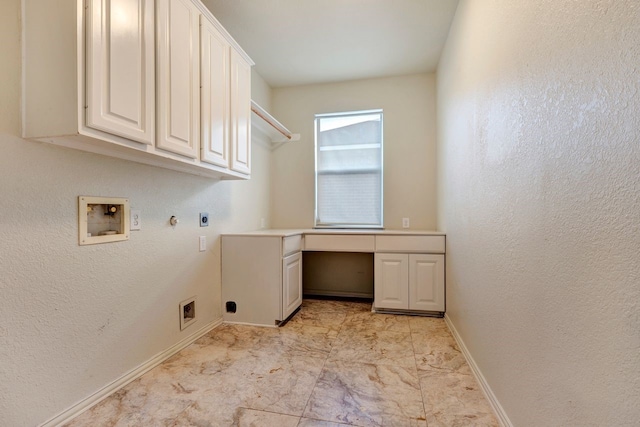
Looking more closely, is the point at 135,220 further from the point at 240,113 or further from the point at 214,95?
the point at 240,113

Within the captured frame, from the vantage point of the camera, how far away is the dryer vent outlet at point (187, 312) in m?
2.19

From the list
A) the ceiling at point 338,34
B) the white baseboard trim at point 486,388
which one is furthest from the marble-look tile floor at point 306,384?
the ceiling at point 338,34

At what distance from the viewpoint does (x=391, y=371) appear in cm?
186

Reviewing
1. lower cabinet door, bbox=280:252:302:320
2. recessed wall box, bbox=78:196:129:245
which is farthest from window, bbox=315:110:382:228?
recessed wall box, bbox=78:196:129:245

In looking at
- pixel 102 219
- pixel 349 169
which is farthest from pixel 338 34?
pixel 102 219

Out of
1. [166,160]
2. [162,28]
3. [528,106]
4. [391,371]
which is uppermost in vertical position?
[162,28]

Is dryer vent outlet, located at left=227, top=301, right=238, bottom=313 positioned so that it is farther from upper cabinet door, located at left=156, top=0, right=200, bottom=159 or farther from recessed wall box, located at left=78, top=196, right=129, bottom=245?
upper cabinet door, located at left=156, top=0, right=200, bottom=159

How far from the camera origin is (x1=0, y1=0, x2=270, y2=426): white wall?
47.5 inches

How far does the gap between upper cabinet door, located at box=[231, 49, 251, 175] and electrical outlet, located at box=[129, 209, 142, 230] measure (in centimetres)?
75

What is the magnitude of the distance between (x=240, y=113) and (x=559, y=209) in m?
2.19

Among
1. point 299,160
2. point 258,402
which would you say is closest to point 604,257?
point 258,402

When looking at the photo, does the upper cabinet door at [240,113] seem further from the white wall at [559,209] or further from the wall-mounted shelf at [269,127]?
the white wall at [559,209]

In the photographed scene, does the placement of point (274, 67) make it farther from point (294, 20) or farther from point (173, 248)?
point (173, 248)

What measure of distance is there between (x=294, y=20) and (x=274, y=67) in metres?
0.88
